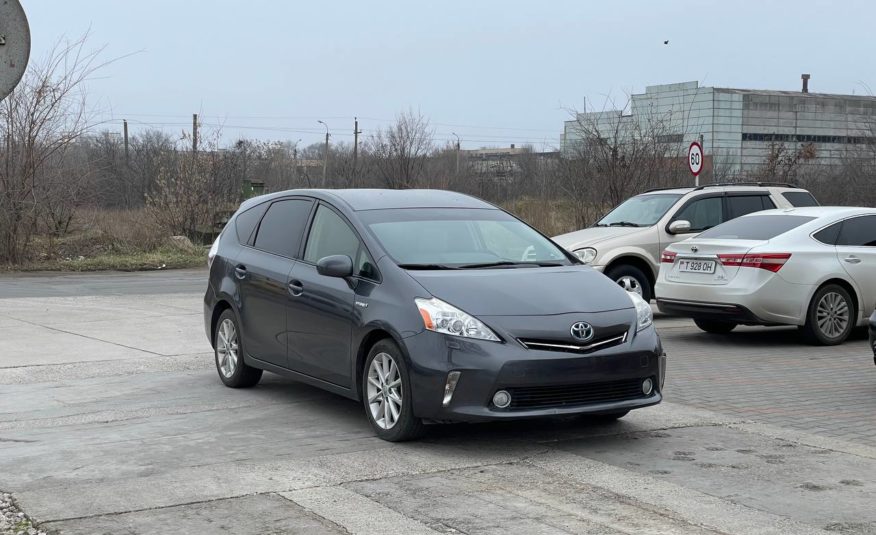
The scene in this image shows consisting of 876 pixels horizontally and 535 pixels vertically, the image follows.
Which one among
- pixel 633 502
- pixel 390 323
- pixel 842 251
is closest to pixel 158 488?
pixel 390 323

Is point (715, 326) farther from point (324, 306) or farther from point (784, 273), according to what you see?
point (324, 306)

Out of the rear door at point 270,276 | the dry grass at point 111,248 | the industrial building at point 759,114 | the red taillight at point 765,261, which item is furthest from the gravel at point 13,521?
the industrial building at point 759,114

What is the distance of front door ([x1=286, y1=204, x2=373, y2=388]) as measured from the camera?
7660 mm

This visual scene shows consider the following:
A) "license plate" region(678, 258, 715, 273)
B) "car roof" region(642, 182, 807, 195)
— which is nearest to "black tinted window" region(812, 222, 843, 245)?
"license plate" region(678, 258, 715, 273)

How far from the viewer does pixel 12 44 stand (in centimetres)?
582

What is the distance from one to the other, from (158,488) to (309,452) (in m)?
1.15

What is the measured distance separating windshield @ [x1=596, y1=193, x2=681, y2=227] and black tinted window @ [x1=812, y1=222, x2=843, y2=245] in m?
3.31

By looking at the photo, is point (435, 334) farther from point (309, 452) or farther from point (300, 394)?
point (300, 394)

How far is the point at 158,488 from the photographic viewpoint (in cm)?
601

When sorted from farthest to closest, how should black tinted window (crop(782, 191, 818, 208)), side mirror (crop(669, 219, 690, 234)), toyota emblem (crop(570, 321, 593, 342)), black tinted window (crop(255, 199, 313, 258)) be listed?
black tinted window (crop(782, 191, 818, 208)) < side mirror (crop(669, 219, 690, 234)) < black tinted window (crop(255, 199, 313, 258)) < toyota emblem (crop(570, 321, 593, 342))

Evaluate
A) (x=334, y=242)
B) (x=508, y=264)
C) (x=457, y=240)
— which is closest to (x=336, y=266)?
(x=334, y=242)

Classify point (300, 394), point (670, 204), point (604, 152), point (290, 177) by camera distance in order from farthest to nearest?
point (290, 177), point (604, 152), point (670, 204), point (300, 394)

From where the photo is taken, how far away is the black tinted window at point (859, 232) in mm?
12633

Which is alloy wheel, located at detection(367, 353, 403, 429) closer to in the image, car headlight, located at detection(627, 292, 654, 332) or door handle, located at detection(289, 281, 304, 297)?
door handle, located at detection(289, 281, 304, 297)
